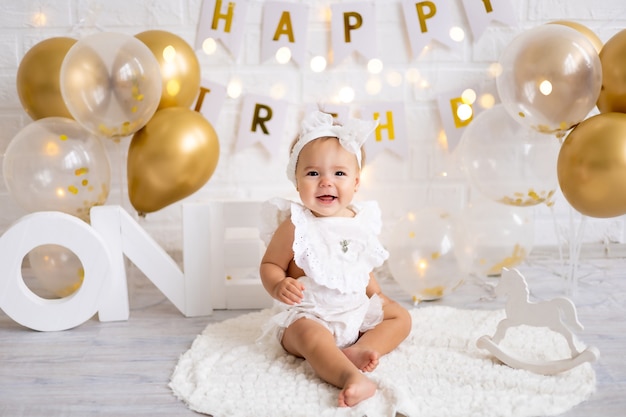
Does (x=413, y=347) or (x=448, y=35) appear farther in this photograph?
(x=448, y=35)

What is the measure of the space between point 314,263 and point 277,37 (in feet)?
A: 3.07

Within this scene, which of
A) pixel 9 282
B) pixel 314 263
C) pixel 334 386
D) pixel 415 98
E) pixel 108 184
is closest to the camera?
pixel 334 386

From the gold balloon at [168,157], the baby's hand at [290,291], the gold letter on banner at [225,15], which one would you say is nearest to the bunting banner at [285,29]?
the gold letter on banner at [225,15]

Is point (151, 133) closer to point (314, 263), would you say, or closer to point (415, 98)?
point (314, 263)

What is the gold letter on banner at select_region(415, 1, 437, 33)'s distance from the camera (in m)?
2.26

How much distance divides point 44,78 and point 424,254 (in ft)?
3.68

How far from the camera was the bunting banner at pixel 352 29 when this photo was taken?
7.37ft

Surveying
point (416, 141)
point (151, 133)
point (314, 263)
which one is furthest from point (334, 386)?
point (416, 141)

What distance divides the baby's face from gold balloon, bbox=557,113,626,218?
54 cm

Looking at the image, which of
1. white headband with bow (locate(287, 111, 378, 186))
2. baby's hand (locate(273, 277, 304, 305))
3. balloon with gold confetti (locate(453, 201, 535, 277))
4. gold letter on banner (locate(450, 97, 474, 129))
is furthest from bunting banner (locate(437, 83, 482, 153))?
baby's hand (locate(273, 277, 304, 305))

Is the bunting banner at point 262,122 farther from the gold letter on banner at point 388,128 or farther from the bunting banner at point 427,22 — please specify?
the bunting banner at point 427,22

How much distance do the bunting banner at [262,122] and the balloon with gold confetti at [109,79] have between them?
1.62 feet

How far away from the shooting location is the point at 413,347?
1654 mm

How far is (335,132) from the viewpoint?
1.62 meters
